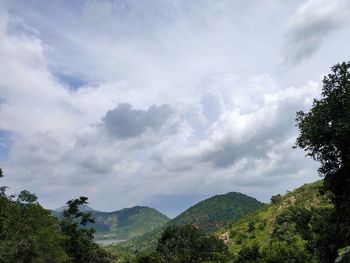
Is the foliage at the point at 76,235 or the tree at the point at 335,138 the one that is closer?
the tree at the point at 335,138

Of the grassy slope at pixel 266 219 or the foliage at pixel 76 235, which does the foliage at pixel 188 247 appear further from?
the grassy slope at pixel 266 219

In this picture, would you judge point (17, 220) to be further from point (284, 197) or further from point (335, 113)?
point (284, 197)

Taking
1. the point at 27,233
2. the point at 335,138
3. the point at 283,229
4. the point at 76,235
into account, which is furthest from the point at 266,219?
the point at 335,138

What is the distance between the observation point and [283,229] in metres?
96.6

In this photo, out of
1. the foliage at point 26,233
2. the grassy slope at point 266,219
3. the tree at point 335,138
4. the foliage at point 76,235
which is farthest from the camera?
the grassy slope at point 266,219

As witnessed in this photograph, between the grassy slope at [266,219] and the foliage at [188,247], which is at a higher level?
the grassy slope at [266,219]

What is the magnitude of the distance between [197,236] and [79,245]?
3202cm

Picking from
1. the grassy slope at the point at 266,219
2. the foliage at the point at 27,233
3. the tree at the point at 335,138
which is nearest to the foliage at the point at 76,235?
the foliage at the point at 27,233

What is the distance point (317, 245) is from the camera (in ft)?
166

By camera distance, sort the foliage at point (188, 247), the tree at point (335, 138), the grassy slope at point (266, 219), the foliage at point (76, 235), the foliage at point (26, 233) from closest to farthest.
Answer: the tree at point (335, 138)
the foliage at point (26, 233)
the foliage at point (188, 247)
the foliage at point (76, 235)
the grassy slope at point (266, 219)

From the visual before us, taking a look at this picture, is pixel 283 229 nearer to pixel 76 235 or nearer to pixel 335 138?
pixel 76 235

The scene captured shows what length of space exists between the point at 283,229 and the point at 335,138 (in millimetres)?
58951

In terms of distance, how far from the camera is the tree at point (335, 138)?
138ft

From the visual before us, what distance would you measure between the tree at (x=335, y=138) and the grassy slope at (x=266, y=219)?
63.9 meters
